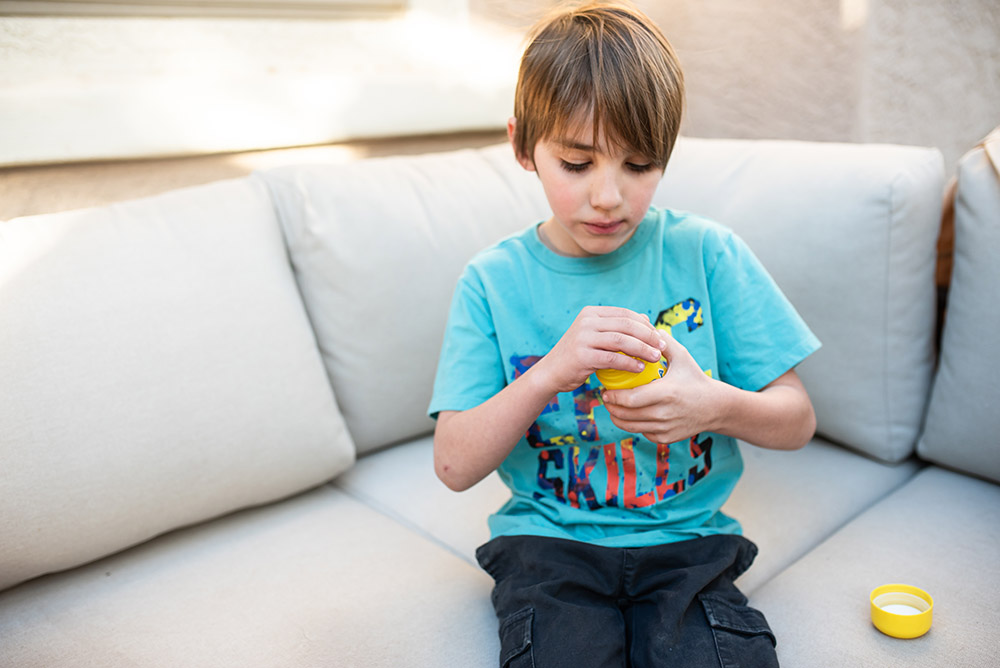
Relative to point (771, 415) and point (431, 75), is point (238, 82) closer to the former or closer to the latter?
point (431, 75)

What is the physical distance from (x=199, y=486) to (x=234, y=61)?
1048mm

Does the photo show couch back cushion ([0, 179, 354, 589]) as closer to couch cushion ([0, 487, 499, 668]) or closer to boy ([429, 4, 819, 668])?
couch cushion ([0, 487, 499, 668])

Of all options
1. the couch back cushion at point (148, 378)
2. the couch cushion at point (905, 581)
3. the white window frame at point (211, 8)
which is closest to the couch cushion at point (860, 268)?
the couch cushion at point (905, 581)

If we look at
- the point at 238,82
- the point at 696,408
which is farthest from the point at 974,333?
the point at 238,82

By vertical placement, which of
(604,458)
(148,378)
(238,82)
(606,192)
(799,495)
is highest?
(238,82)

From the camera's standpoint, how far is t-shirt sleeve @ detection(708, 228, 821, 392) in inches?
42.5

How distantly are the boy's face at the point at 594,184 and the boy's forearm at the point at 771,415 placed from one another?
0.89 feet

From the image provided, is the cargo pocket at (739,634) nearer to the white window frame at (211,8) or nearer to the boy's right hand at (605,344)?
the boy's right hand at (605,344)

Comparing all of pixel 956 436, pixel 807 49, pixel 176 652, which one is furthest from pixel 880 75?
pixel 176 652

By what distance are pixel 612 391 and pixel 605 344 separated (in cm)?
7

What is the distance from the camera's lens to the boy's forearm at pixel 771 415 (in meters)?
1.01

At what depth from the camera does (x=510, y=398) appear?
99cm

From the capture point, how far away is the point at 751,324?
1.09m

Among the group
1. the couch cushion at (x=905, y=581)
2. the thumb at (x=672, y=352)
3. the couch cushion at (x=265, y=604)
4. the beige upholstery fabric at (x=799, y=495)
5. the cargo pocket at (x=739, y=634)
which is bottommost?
the beige upholstery fabric at (x=799, y=495)
